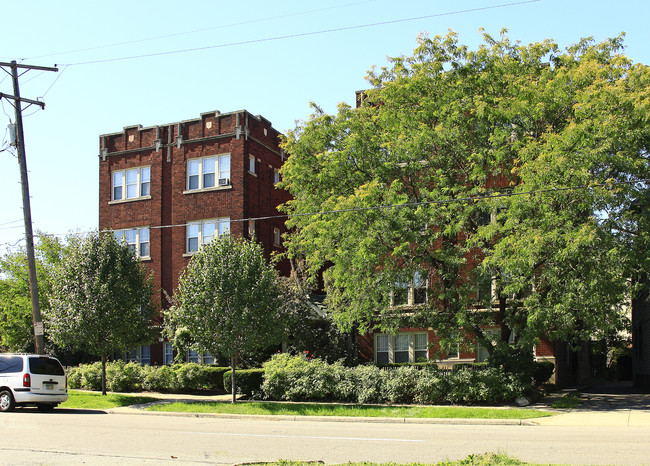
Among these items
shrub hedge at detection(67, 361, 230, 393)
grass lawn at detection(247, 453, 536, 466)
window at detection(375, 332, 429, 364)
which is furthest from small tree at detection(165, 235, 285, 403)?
grass lawn at detection(247, 453, 536, 466)

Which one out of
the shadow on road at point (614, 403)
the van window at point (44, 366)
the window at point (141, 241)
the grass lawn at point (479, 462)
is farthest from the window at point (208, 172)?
the grass lawn at point (479, 462)

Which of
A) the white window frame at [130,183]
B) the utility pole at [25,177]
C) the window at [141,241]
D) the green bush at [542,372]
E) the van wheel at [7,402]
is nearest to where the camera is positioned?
the van wheel at [7,402]

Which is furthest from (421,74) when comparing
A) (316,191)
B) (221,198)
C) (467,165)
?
(221,198)

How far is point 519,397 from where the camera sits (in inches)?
782

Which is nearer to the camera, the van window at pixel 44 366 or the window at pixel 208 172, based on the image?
the van window at pixel 44 366

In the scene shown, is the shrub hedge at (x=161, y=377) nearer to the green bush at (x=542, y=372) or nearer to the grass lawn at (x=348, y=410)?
the grass lawn at (x=348, y=410)

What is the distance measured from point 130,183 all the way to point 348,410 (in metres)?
19.5

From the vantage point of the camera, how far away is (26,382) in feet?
66.0

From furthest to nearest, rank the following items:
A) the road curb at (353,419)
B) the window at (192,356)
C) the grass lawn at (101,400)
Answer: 1. the window at (192,356)
2. the grass lawn at (101,400)
3. the road curb at (353,419)

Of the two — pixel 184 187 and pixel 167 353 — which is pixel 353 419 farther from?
pixel 184 187

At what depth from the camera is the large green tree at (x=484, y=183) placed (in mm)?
18312

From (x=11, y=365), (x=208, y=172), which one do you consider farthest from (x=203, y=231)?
(x=11, y=365)

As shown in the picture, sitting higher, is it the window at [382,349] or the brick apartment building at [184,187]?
the brick apartment building at [184,187]

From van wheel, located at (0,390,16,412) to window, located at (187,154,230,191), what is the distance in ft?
45.2
